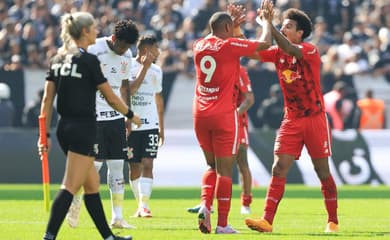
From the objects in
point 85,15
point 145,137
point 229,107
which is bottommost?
point 145,137

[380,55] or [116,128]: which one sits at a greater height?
[116,128]

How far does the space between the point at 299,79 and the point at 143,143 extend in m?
4.08

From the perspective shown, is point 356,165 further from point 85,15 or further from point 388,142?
point 85,15

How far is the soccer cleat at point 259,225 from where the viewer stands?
1380cm

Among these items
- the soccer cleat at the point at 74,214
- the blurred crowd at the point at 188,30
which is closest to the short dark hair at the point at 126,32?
the soccer cleat at the point at 74,214

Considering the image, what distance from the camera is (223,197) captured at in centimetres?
1374

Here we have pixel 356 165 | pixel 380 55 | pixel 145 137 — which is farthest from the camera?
pixel 380 55

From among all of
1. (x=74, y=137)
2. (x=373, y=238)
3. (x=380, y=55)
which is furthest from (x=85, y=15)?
(x=380, y=55)

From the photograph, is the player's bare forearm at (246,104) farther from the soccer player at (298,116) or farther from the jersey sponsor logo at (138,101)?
the soccer player at (298,116)

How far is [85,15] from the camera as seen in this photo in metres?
11.8

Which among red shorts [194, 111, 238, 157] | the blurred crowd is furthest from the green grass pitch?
the blurred crowd

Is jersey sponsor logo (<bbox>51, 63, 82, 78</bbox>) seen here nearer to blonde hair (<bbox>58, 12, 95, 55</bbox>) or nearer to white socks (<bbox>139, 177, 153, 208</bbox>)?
blonde hair (<bbox>58, 12, 95, 55</bbox>)

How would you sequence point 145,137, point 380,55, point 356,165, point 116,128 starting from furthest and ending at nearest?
1. point 380,55
2. point 356,165
3. point 145,137
4. point 116,128

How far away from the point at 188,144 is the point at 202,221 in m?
11.7
